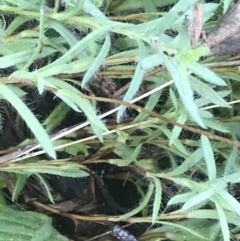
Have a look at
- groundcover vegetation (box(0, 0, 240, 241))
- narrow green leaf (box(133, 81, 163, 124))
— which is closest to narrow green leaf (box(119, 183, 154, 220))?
groundcover vegetation (box(0, 0, 240, 241))

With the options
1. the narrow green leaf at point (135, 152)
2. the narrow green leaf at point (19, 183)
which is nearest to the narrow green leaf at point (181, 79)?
the narrow green leaf at point (135, 152)

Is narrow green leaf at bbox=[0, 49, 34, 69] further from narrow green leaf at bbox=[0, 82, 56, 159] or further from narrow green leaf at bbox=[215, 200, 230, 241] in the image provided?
narrow green leaf at bbox=[215, 200, 230, 241]

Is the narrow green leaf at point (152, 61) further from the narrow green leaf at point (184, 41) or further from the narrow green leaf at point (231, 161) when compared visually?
the narrow green leaf at point (231, 161)


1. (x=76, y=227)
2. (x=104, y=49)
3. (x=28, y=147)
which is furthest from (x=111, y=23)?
(x=76, y=227)

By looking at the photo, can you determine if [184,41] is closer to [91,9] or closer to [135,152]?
[91,9]

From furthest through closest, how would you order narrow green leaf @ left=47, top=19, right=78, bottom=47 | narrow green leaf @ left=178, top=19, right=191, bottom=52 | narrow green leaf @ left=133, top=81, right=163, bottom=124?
narrow green leaf @ left=133, top=81, right=163, bottom=124 < narrow green leaf @ left=47, top=19, right=78, bottom=47 < narrow green leaf @ left=178, top=19, right=191, bottom=52

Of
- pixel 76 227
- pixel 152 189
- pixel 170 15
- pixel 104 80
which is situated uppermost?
pixel 170 15

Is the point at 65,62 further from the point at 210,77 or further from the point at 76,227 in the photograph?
the point at 76,227
